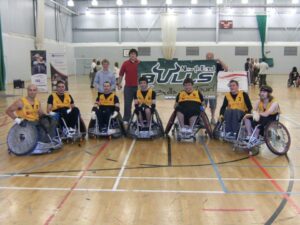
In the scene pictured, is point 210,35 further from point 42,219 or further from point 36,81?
point 42,219

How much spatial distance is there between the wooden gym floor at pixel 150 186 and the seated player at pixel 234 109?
13.4 inches

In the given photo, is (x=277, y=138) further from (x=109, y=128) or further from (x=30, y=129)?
(x=30, y=129)

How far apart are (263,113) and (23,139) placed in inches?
145

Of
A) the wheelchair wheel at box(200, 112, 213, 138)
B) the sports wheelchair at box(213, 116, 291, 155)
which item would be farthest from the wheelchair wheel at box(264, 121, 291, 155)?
the wheelchair wheel at box(200, 112, 213, 138)

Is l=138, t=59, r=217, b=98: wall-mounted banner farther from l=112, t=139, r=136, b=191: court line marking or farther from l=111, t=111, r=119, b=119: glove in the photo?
l=112, t=139, r=136, b=191: court line marking

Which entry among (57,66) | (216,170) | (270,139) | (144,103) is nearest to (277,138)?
(270,139)

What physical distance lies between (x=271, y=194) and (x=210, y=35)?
27.8 m

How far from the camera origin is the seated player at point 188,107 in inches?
274

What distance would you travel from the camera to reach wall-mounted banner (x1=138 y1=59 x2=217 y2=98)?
8234mm

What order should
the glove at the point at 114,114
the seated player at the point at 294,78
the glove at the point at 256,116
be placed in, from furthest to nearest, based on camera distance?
1. the seated player at the point at 294,78
2. the glove at the point at 114,114
3. the glove at the point at 256,116

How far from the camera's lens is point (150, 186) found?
454cm

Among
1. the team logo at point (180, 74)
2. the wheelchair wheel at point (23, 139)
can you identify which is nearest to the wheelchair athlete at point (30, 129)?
the wheelchair wheel at point (23, 139)

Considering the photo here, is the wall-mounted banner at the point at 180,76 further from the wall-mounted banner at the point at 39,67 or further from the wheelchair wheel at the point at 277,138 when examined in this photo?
the wall-mounted banner at the point at 39,67

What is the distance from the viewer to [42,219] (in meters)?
3.61
